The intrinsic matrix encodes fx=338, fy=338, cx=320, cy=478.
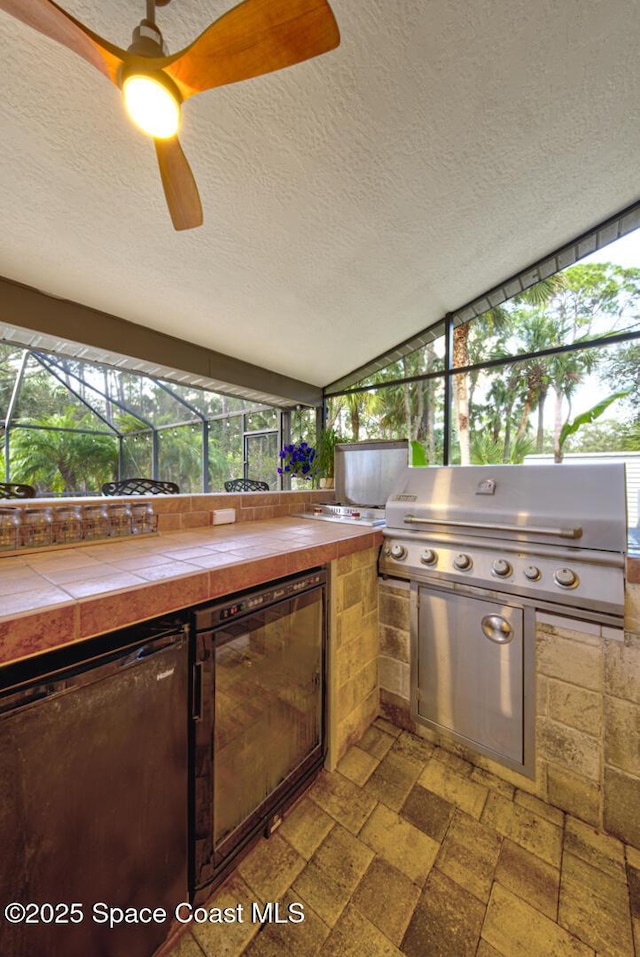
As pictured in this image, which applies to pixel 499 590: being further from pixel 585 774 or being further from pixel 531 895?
pixel 531 895

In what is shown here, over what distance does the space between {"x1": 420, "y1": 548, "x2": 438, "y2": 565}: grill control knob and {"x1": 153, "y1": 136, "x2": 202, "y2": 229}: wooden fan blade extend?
172 centimetres

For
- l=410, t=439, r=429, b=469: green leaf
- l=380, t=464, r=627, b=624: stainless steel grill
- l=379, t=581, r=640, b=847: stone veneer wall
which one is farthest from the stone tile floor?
l=410, t=439, r=429, b=469: green leaf

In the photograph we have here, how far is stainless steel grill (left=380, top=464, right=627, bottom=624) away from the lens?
1227mm

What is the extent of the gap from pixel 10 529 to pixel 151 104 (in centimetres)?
134

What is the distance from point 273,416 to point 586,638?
4.56 m

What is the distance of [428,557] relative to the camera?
156cm

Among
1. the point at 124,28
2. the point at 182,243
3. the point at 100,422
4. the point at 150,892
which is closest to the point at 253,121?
the point at 124,28

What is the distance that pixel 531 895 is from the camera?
1.03 metres

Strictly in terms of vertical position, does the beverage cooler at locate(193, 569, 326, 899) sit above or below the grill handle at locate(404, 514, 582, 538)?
below

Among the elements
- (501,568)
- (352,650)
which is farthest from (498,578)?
(352,650)

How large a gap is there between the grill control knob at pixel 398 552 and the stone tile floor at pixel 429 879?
917 mm

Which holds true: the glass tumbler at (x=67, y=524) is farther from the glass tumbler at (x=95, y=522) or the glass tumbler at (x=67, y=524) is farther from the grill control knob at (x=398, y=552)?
the grill control knob at (x=398, y=552)

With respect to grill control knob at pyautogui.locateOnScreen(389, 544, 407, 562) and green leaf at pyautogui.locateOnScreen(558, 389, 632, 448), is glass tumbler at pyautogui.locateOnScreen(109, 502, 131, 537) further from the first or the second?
green leaf at pyautogui.locateOnScreen(558, 389, 632, 448)

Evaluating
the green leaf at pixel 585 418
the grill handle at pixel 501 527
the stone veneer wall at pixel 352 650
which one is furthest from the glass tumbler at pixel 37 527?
the green leaf at pixel 585 418
